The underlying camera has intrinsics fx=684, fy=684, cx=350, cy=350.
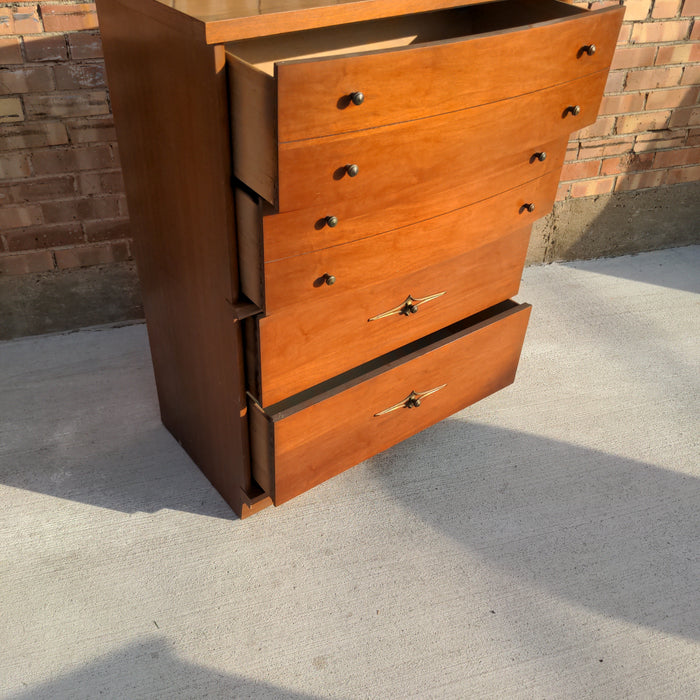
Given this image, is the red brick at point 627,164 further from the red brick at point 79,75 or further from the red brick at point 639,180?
the red brick at point 79,75

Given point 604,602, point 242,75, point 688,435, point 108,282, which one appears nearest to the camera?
point 242,75

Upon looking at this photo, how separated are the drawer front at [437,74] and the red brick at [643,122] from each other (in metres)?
1.02

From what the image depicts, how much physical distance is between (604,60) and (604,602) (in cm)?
103

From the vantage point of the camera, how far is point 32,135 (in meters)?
1.66

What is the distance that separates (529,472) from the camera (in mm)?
1610

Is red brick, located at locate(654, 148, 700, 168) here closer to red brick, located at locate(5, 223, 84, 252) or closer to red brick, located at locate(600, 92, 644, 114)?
red brick, located at locate(600, 92, 644, 114)

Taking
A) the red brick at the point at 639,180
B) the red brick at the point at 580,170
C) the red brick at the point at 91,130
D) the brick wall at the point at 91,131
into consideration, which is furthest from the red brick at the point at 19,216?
the red brick at the point at 639,180

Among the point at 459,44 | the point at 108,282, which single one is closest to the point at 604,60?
the point at 459,44

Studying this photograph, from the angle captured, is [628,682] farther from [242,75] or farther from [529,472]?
[242,75]

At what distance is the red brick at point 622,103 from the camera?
2.13 meters

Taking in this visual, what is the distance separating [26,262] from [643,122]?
1930 mm

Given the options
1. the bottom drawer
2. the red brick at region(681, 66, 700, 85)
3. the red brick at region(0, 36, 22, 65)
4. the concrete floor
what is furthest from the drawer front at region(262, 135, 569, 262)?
the red brick at region(681, 66, 700, 85)

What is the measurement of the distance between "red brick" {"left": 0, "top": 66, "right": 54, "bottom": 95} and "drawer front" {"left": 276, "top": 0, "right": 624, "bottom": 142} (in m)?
1.00

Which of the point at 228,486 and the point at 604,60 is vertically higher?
the point at 604,60
